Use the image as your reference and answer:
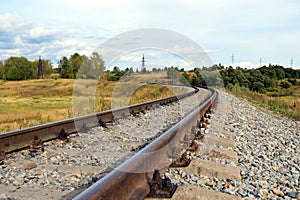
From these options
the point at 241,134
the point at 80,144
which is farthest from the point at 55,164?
the point at 241,134

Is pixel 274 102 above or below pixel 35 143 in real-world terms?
below

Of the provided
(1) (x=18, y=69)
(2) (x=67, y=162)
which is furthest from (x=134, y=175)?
(1) (x=18, y=69)

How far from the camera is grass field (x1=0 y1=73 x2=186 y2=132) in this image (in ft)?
27.2

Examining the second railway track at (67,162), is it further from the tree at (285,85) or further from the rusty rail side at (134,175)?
the tree at (285,85)

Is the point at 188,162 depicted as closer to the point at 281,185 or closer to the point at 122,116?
the point at 281,185

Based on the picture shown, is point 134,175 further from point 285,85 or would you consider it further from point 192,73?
point 285,85

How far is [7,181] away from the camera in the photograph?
2963 millimetres

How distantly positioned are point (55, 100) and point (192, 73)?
416 inches

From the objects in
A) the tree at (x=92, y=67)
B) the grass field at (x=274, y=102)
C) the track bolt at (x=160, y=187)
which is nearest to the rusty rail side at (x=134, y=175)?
the track bolt at (x=160, y=187)

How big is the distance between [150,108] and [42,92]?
761 inches

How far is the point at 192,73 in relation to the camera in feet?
80.2

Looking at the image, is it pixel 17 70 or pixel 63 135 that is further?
pixel 17 70

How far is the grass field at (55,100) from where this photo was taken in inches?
326

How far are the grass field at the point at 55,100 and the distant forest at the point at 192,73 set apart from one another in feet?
3.50
